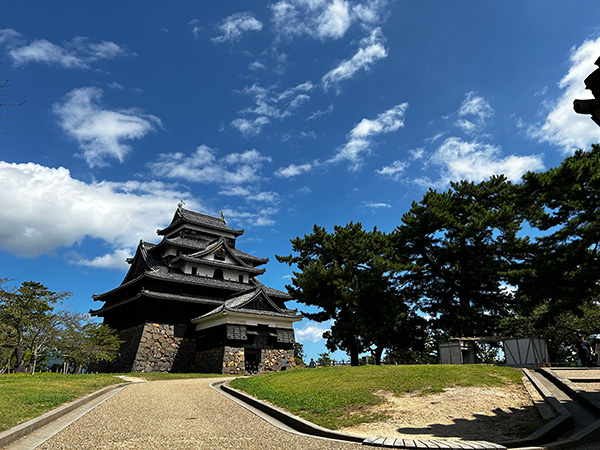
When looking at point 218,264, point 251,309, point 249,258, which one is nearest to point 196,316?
point 218,264

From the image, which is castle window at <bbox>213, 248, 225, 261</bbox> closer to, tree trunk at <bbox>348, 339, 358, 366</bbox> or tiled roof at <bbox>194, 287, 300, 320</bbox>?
tiled roof at <bbox>194, 287, 300, 320</bbox>

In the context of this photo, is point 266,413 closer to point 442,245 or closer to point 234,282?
point 442,245

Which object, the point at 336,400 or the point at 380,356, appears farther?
the point at 380,356

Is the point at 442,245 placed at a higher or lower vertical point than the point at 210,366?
higher

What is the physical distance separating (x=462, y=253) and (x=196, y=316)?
21.2 metres

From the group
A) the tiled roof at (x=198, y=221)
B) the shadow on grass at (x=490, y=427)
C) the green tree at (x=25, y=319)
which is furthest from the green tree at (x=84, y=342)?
the shadow on grass at (x=490, y=427)

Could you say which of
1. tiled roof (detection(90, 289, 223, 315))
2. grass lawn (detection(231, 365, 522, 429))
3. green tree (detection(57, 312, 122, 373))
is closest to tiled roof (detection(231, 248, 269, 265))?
tiled roof (detection(90, 289, 223, 315))

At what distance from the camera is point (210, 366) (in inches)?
1136

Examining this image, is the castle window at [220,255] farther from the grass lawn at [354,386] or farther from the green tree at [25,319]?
Result: the grass lawn at [354,386]

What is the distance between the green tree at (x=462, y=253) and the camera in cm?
2789

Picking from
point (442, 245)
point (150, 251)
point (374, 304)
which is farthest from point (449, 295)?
point (150, 251)

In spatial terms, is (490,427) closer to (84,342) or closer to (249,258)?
(84,342)

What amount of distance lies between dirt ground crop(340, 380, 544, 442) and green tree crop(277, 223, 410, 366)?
16257 millimetres

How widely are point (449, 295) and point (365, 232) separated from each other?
7.84 meters
